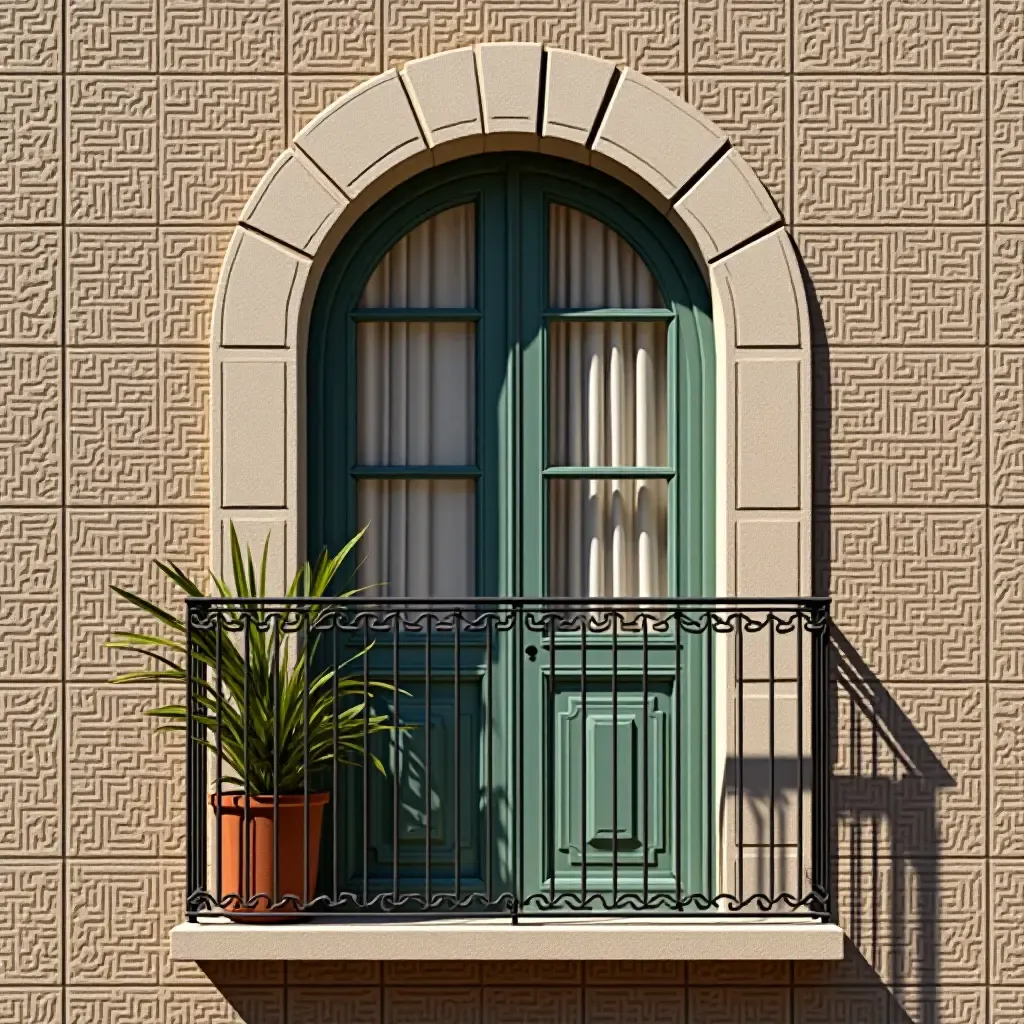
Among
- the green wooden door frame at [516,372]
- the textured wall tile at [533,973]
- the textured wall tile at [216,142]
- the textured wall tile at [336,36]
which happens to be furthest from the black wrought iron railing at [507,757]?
the textured wall tile at [336,36]

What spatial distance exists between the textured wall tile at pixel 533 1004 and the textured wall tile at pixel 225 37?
150 inches

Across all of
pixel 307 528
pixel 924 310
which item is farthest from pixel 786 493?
pixel 307 528

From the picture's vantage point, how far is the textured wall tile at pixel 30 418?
264 inches

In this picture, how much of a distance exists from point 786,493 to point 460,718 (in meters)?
1.59

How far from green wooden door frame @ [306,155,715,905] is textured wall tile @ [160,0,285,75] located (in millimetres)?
771

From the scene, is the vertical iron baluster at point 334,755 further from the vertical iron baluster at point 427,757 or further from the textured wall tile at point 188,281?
the textured wall tile at point 188,281

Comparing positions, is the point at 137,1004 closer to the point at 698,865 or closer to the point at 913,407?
the point at 698,865

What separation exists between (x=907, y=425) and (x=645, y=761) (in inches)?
67.4

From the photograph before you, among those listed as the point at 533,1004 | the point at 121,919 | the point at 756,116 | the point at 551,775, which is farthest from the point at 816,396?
the point at 121,919

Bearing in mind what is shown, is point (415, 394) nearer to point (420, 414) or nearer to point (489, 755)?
point (420, 414)

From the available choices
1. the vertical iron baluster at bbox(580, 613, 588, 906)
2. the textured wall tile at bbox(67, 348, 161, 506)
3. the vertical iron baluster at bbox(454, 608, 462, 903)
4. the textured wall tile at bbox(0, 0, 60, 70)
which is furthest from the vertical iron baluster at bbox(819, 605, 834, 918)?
the textured wall tile at bbox(0, 0, 60, 70)

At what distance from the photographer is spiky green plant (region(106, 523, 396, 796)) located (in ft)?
20.4

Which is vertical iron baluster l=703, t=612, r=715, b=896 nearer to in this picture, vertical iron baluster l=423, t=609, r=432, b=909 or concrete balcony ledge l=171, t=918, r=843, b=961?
concrete balcony ledge l=171, t=918, r=843, b=961

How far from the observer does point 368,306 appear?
693cm
